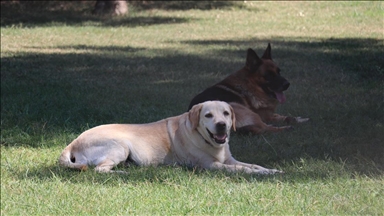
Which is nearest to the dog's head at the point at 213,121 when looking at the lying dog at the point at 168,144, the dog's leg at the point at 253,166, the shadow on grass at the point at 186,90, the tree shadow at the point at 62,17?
the lying dog at the point at 168,144

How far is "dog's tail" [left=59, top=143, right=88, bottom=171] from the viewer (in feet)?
23.5

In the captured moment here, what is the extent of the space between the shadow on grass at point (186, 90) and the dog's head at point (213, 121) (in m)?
0.55

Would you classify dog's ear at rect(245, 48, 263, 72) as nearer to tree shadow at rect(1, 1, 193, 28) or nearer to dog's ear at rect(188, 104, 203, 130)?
dog's ear at rect(188, 104, 203, 130)

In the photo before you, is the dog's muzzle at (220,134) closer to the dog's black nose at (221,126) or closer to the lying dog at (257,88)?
the dog's black nose at (221,126)

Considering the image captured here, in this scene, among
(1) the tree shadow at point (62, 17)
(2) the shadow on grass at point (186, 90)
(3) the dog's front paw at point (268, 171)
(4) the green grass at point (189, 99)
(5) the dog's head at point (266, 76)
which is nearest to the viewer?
(4) the green grass at point (189, 99)

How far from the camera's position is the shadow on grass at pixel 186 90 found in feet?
27.3

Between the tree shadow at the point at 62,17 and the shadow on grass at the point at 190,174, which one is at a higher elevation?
the shadow on grass at the point at 190,174

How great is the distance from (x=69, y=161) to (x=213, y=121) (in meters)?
1.51

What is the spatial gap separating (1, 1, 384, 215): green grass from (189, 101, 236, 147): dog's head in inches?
16.5

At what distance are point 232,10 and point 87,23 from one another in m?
4.75

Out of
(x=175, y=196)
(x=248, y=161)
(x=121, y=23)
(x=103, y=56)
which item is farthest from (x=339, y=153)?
(x=121, y=23)

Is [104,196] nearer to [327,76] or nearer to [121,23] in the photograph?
[327,76]

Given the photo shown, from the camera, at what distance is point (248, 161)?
7.67m

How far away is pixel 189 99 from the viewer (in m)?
11.2
